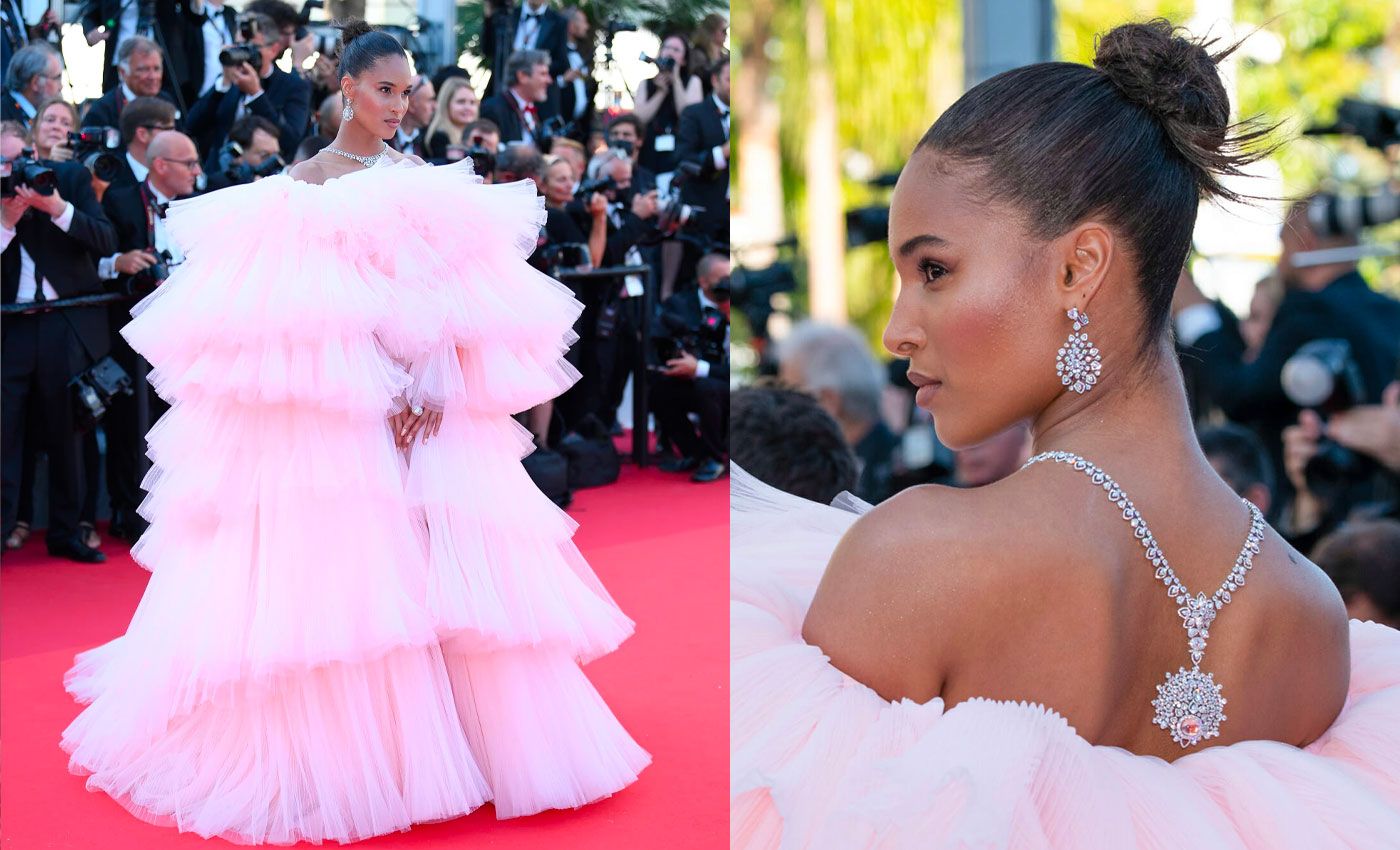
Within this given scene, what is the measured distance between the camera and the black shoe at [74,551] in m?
5.30

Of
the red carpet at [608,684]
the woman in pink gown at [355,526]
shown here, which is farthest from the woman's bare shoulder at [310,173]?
the red carpet at [608,684]

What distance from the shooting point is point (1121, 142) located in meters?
1.25

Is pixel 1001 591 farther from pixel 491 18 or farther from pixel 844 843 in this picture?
pixel 491 18

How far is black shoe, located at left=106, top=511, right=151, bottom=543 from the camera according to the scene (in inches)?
224

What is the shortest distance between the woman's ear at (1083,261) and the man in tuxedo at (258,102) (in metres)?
5.60

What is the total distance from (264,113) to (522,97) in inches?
56.8

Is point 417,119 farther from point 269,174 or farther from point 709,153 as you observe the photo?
point 709,153

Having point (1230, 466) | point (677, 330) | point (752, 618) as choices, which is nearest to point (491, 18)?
point (677, 330)

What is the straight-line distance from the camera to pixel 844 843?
1120mm

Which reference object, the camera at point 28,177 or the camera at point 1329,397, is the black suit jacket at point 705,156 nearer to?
the camera at point 28,177

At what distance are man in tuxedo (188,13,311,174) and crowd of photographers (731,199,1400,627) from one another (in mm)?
Answer: 2954

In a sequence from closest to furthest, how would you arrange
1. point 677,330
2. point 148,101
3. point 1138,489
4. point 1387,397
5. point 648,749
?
1. point 1138,489
2. point 648,749
3. point 1387,397
4. point 148,101
5. point 677,330

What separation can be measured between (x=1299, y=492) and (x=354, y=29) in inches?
114

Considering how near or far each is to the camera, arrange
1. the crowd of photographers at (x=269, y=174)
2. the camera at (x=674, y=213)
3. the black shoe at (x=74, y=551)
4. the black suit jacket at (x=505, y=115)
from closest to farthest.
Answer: the black shoe at (x=74, y=551)
the crowd of photographers at (x=269, y=174)
the black suit jacket at (x=505, y=115)
the camera at (x=674, y=213)
